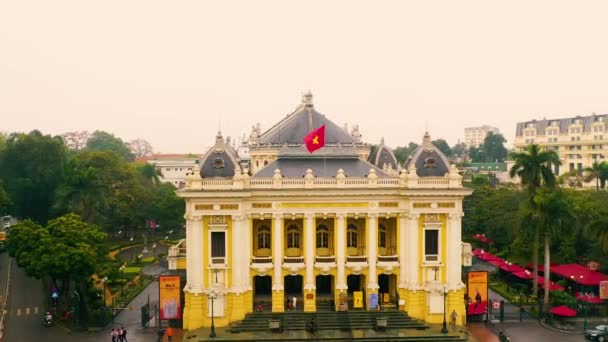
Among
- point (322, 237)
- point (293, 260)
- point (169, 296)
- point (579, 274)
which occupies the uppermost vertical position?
point (322, 237)

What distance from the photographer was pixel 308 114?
47.4 meters

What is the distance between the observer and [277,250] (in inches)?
1560

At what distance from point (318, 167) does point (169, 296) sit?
1330 centimetres

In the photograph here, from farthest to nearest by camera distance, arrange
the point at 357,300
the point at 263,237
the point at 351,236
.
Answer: the point at 351,236 → the point at 263,237 → the point at 357,300

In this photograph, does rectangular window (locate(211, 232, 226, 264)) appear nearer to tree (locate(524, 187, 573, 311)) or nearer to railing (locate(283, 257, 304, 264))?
railing (locate(283, 257, 304, 264))

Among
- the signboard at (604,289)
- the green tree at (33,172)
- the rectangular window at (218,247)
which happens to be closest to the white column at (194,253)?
the rectangular window at (218,247)

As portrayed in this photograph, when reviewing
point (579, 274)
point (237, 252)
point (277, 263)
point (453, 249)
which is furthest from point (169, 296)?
point (579, 274)

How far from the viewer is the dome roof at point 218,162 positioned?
129 ft

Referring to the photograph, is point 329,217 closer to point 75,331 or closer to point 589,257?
point 75,331

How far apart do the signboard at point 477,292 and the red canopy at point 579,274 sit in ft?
34.2

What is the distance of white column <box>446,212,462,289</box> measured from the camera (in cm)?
3956

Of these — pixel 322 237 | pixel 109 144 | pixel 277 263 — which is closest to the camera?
pixel 277 263

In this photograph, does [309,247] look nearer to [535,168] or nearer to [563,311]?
[563,311]

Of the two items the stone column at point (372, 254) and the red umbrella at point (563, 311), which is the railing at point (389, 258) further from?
the red umbrella at point (563, 311)
